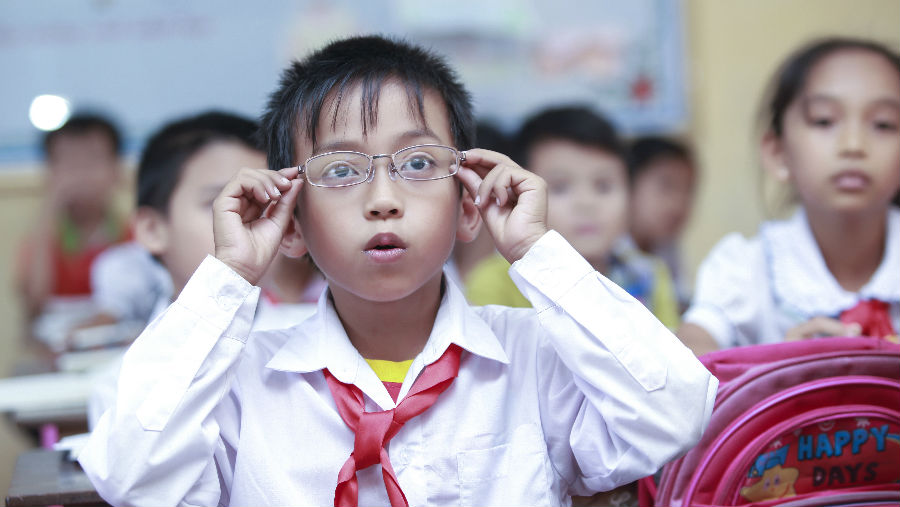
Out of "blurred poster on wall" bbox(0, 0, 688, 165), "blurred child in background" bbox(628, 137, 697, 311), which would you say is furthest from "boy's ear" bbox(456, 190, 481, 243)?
"blurred poster on wall" bbox(0, 0, 688, 165)

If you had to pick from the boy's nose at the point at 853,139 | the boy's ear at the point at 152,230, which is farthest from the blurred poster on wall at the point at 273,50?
the boy's nose at the point at 853,139

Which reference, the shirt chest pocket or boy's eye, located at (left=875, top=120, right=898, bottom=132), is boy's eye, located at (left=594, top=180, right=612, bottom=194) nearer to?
boy's eye, located at (left=875, top=120, right=898, bottom=132)

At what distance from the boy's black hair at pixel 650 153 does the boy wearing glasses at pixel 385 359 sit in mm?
2644

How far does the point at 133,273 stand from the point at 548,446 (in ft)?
8.74

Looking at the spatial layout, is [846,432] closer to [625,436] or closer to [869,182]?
[625,436]

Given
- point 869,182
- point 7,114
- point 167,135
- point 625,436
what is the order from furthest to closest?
1. point 7,114
2. point 167,135
3. point 869,182
4. point 625,436

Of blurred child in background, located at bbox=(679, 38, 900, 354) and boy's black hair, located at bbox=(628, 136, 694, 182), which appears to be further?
Result: boy's black hair, located at bbox=(628, 136, 694, 182)

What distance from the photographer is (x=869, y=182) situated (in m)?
1.83

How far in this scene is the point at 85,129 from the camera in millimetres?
3994

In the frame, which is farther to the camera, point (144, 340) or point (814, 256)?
point (814, 256)

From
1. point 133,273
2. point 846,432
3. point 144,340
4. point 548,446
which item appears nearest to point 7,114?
→ point 133,273

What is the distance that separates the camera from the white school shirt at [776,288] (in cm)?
185

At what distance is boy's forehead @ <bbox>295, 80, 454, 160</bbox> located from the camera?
1.28 meters

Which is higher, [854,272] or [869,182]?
[869,182]
